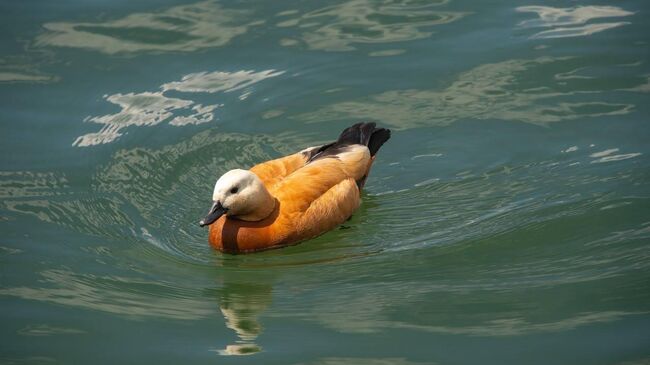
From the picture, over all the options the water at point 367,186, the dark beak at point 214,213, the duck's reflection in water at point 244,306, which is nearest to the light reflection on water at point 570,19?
the water at point 367,186

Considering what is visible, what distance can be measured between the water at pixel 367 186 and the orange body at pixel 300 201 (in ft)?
0.59

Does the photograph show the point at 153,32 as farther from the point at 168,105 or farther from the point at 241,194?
the point at 241,194

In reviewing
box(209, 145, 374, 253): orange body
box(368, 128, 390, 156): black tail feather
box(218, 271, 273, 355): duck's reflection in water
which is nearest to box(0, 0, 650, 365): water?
box(218, 271, 273, 355): duck's reflection in water

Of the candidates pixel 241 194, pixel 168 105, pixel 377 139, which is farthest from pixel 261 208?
pixel 168 105

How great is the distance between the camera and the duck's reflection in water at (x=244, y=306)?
8.52 meters

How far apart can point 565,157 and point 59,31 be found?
690cm

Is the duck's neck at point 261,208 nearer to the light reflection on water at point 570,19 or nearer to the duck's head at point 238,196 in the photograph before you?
the duck's head at point 238,196

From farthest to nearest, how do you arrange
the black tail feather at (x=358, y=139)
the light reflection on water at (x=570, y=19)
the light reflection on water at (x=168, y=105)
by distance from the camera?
the light reflection on water at (x=570, y=19)
the light reflection on water at (x=168, y=105)
the black tail feather at (x=358, y=139)

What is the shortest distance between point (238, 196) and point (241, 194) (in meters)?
0.03

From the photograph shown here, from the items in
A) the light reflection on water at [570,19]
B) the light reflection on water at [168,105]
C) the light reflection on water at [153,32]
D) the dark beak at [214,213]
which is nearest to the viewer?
the dark beak at [214,213]

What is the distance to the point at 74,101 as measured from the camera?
13.3 metres

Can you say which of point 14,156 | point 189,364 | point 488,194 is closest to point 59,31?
point 14,156

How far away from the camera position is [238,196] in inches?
400

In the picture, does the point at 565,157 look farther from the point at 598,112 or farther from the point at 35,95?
the point at 35,95
